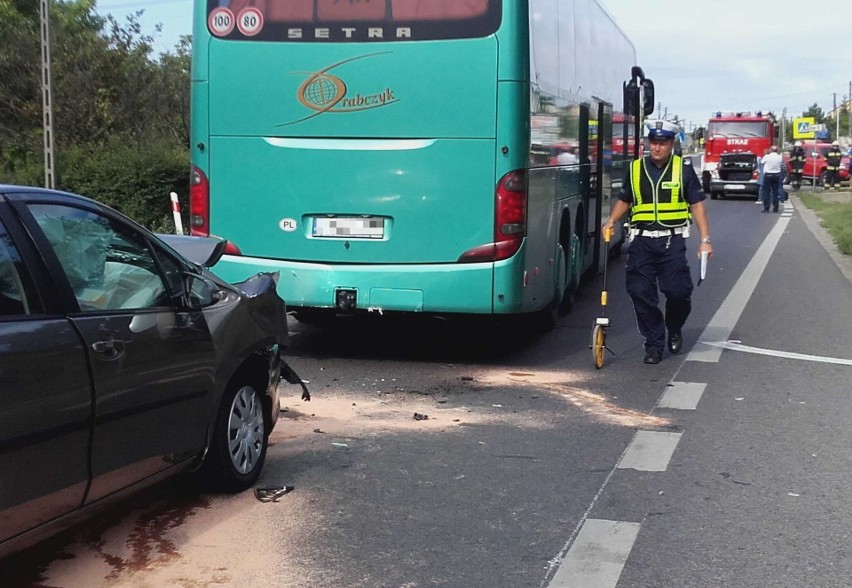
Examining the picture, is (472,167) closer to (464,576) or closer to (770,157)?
(464,576)

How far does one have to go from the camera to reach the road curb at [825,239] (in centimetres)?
1766

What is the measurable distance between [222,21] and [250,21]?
219mm

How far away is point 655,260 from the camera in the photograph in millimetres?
9375

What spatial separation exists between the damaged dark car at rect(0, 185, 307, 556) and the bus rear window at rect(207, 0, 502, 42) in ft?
11.2

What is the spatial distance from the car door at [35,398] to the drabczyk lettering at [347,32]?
5014 mm

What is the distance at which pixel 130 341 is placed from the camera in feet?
15.0

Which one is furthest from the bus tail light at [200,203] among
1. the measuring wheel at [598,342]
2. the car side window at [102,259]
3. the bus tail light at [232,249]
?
the car side window at [102,259]

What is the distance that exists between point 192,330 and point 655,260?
16.8 feet

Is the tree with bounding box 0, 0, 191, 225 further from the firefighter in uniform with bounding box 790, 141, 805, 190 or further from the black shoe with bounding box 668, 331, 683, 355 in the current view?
the firefighter in uniform with bounding box 790, 141, 805, 190

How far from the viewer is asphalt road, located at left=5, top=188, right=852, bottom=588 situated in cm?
469

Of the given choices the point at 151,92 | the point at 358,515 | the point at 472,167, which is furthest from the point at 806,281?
the point at 151,92

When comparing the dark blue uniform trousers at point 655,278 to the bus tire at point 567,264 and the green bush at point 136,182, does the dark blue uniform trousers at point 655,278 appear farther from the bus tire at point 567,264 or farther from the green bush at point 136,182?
the green bush at point 136,182

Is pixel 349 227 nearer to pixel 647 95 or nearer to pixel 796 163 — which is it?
pixel 647 95

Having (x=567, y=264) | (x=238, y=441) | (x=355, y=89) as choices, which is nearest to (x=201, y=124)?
(x=355, y=89)
